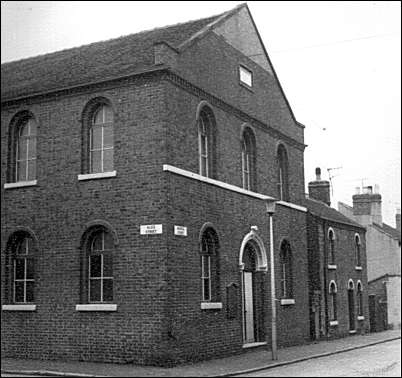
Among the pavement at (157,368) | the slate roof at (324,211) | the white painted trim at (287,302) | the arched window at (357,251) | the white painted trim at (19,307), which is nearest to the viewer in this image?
the pavement at (157,368)

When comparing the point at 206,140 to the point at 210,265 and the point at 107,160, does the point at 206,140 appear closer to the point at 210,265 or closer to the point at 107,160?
the point at 107,160

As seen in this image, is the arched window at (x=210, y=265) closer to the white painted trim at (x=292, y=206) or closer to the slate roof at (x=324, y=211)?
the white painted trim at (x=292, y=206)

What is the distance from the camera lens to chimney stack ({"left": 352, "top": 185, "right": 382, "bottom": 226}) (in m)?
43.9

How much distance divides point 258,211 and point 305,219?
5.17m

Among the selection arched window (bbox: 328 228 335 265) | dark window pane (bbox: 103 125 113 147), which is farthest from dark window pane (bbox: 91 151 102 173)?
arched window (bbox: 328 228 335 265)

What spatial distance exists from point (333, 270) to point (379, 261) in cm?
1294

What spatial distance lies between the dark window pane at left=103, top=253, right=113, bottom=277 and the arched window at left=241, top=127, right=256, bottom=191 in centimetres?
621

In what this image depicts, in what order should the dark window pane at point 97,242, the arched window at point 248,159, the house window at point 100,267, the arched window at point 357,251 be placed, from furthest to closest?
the arched window at point 357,251 < the arched window at point 248,159 < the dark window pane at point 97,242 < the house window at point 100,267

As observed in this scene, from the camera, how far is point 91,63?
20.0m

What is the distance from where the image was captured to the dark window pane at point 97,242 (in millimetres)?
18094

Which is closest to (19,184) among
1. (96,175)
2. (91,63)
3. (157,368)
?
(96,175)

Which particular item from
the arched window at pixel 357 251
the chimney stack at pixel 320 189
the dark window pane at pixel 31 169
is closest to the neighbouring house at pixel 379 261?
the arched window at pixel 357 251

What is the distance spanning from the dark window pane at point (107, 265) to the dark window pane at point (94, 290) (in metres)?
0.31

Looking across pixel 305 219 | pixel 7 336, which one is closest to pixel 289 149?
pixel 305 219
